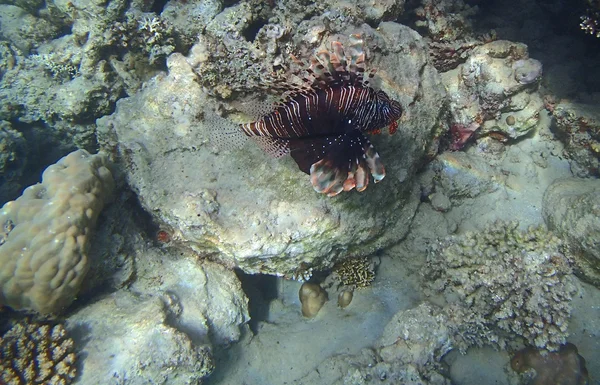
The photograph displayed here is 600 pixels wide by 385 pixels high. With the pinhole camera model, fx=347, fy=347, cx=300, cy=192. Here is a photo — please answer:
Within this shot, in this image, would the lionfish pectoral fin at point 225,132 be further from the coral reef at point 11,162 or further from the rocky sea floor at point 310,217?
the coral reef at point 11,162

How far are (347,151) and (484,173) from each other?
3381 mm

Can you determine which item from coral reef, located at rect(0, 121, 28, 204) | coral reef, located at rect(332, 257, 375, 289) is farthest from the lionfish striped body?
coral reef, located at rect(0, 121, 28, 204)

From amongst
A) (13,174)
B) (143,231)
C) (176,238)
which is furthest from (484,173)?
(13,174)

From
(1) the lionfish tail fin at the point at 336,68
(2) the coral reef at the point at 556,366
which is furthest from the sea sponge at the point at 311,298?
(1) the lionfish tail fin at the point at 336,68

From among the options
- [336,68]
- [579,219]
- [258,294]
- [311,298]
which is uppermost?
[336,68]

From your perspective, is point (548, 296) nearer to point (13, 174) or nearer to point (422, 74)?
point (422, 74)

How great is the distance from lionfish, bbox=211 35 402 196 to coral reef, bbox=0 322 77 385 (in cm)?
337

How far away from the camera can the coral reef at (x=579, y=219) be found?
14.4 ft

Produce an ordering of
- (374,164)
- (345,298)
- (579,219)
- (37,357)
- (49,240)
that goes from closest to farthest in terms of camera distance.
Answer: (374,164) < (37,357) < (49,240) < (579,219) < (345,298)

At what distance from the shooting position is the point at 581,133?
5141mm

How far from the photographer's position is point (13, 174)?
660cm

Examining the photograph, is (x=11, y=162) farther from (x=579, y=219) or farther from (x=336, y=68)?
(x=579, y=219)

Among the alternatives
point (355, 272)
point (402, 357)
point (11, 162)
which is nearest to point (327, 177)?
point (355, 272)

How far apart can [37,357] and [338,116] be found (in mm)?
4109
